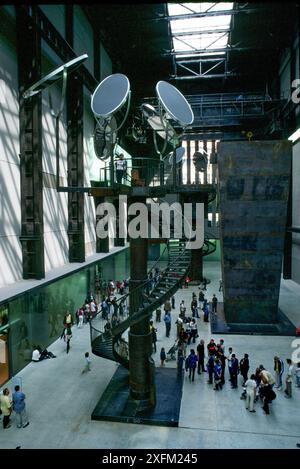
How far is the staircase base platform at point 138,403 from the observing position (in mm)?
11516

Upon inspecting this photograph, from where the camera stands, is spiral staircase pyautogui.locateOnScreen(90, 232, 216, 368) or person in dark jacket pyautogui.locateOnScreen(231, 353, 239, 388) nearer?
spiral staircase pyautogui.locateOnScreen(90, 232, 216, 368)

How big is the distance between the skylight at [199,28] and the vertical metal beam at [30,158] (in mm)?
15355

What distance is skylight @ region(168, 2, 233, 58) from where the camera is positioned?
1073 inches

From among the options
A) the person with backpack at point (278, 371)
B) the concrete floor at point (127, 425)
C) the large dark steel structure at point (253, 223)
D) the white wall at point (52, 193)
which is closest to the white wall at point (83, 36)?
the white wall at point (52, 193)

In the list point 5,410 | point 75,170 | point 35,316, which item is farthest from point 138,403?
point 75,170

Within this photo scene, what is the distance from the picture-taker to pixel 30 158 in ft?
55.8

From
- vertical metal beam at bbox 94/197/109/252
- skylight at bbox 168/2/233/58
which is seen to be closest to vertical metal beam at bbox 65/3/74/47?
skylight at bbox 168/2/233/58

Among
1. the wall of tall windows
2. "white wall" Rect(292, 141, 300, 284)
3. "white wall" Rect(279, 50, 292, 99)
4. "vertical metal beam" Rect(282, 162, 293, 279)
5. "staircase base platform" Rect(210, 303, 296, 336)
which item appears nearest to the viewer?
the wall of tall windows

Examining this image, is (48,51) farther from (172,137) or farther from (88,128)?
(172,137)

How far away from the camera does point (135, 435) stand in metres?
10.8

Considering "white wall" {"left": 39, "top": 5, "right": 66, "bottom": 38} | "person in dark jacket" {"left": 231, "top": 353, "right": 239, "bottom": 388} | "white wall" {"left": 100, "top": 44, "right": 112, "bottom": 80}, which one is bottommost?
"person in dark jacket" {"left": 231, "top": 353, "right": 239, "bottom": 388}

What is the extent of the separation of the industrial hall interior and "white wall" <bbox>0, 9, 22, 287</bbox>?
0.29ft

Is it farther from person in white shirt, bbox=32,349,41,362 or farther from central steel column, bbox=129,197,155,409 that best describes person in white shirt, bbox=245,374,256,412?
person in white shirt, bbox=32,349,41,362

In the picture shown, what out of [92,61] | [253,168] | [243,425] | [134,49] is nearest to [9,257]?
[243,425]
